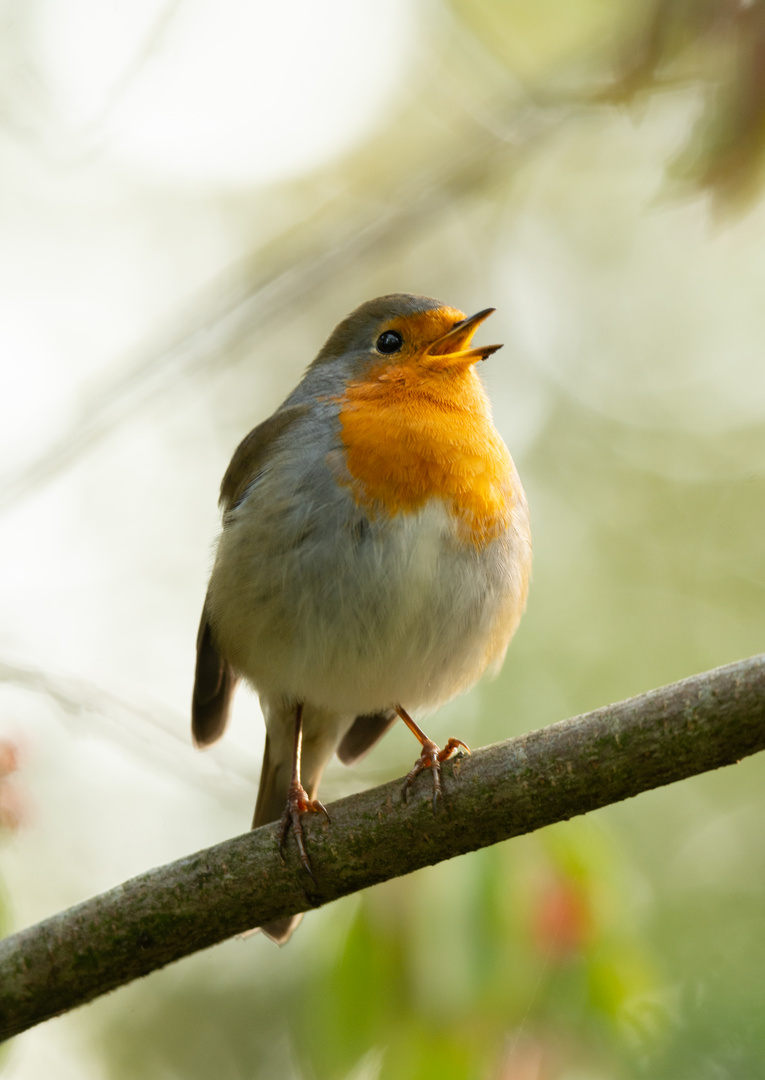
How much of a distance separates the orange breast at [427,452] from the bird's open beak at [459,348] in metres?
0.07

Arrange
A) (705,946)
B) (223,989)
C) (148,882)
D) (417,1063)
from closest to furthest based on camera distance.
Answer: (417,1063) < (148,882) < (705,946) < (223,989)

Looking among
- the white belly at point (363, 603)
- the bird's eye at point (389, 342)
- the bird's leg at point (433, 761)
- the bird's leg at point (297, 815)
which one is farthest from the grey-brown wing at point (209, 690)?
the bird's eye at point (389, 342)

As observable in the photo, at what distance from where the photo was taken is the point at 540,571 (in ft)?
28.2

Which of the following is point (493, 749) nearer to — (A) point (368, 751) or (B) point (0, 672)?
(B) point (0, 672)

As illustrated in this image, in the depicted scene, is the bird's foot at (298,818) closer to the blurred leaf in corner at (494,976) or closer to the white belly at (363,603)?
the blurred leaf in corner at (494,976)

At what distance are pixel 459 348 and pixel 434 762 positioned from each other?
192cm

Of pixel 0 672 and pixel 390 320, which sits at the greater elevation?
pixel 390 320

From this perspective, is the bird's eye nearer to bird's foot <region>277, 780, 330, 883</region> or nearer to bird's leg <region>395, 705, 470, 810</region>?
bird's leg <region>395, 705, 470, 810</region>

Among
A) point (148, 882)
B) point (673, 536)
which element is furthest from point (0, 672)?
point (673, 536)

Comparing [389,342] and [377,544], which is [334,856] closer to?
[377,544]

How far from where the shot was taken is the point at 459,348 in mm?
4387

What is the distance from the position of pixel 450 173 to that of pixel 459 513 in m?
1.19

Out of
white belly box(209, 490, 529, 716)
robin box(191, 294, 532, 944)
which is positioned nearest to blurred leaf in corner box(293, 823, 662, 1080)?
robin box(191, 294, 532, 944)

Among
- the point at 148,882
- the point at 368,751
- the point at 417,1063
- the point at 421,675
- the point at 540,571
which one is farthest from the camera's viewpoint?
the point at 540,571
